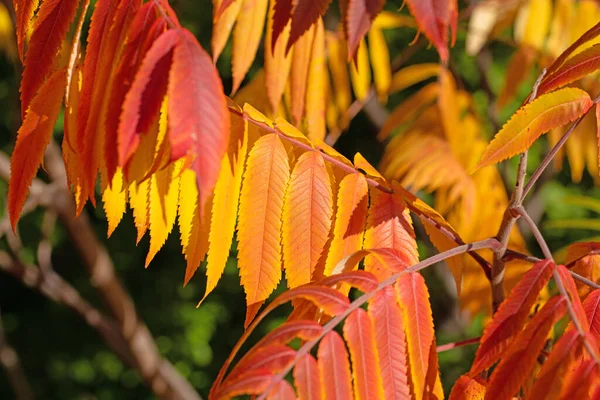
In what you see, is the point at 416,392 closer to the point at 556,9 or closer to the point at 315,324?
the point at 315,324

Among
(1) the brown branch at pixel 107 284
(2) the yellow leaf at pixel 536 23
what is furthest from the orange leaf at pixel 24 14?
(1) the brown branch at pixel 107 284

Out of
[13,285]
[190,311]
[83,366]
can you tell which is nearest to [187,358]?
[190,311]

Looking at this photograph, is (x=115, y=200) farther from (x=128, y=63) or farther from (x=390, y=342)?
(x=390, y=342)

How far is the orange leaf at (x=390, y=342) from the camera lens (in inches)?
22.9

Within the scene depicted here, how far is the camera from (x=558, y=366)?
21.5 inches

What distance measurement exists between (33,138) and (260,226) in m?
0.22

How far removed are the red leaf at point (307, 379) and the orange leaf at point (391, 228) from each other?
168 mm

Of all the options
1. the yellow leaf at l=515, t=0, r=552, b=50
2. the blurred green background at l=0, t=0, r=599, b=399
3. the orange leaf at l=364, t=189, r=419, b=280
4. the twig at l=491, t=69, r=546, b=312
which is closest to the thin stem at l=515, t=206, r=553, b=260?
the twig at l=491, t=69, r=546, b=312

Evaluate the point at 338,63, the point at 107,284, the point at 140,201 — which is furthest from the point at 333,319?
the point at 107,284

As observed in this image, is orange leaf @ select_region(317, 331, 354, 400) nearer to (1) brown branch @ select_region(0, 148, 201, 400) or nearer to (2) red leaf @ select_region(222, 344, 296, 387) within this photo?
(2) red leaf @ select_region(222, 344, 296, 387)

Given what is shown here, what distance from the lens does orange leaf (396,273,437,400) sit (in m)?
0.60

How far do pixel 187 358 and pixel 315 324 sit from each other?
368cm

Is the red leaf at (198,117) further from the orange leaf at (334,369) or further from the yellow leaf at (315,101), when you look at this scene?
the yellow leaf at (315,101)

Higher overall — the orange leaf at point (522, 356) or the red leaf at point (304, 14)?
the red leaf at point (304, 14)
